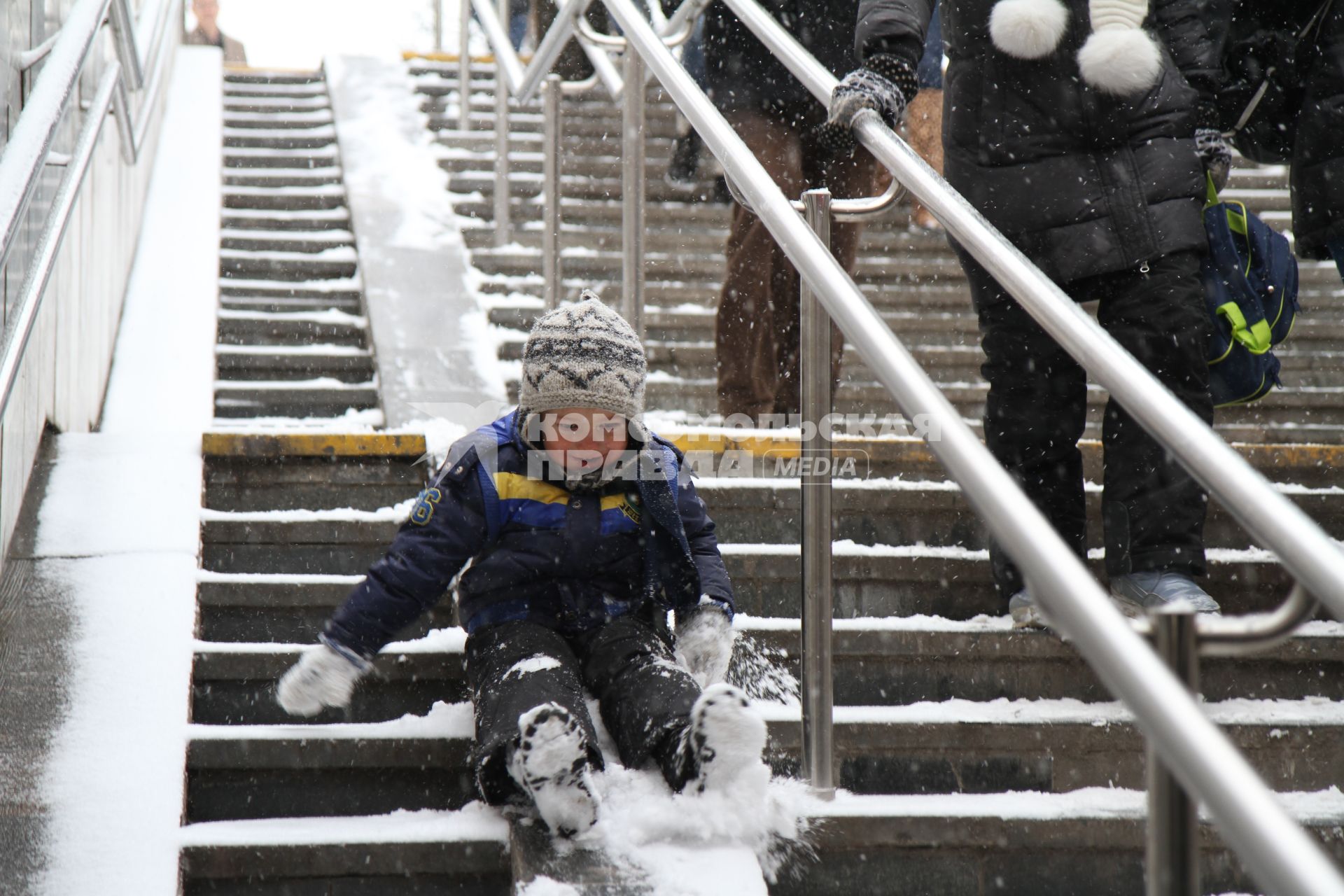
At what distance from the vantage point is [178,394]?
3.73 meters

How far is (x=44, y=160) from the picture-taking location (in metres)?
1.93

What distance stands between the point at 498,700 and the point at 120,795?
0.57 metres

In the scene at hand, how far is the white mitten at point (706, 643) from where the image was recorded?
91.0 inches

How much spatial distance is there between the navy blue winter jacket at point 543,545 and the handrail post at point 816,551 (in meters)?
0.34

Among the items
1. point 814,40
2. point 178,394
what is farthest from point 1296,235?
point 178,394

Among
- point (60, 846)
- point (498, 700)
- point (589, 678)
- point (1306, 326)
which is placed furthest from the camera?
point (1306, 326)

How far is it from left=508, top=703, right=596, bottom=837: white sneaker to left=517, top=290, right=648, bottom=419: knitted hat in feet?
2.08

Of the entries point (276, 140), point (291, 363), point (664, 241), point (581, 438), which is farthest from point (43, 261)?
point (276, 140)

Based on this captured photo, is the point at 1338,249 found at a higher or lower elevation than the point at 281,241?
lower

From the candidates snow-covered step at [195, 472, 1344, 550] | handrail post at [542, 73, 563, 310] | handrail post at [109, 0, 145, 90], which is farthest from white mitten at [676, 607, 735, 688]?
handrail post at [109, 0, 145, 90]

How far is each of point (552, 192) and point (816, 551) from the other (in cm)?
233

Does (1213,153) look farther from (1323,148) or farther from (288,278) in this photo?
(288,278)

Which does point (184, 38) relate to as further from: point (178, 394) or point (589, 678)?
point (589, 678)

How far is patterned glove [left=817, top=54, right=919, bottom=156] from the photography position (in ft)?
7.93
